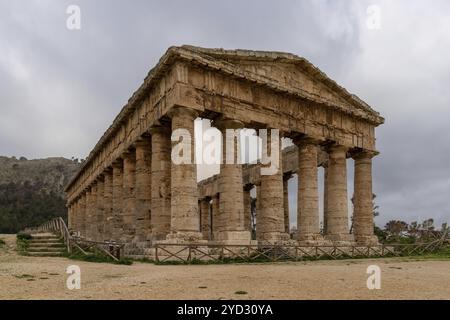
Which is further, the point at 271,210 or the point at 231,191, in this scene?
the point at 271,210

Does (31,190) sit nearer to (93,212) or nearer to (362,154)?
(93,212)

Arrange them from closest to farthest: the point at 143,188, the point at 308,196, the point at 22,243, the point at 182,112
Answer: the point at 182,112
the point at 22,243
the point at 143,188
the point at 308,196

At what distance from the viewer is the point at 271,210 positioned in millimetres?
25906

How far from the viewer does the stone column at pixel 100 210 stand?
3956 centimetres

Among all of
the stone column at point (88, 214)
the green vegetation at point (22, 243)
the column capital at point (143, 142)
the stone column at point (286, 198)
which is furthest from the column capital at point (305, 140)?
the stone column at point (88, 214)

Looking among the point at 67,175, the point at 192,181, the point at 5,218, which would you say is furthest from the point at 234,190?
the point at 67,175

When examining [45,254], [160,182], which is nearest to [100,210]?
[45,254]

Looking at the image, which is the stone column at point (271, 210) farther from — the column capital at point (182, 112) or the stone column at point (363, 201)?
the stone column at point (363, 201)

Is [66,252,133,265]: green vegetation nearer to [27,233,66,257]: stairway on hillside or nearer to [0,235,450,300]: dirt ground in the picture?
[27,233,66,257]: stairway on hillside

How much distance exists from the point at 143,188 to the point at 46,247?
22.0 ft
